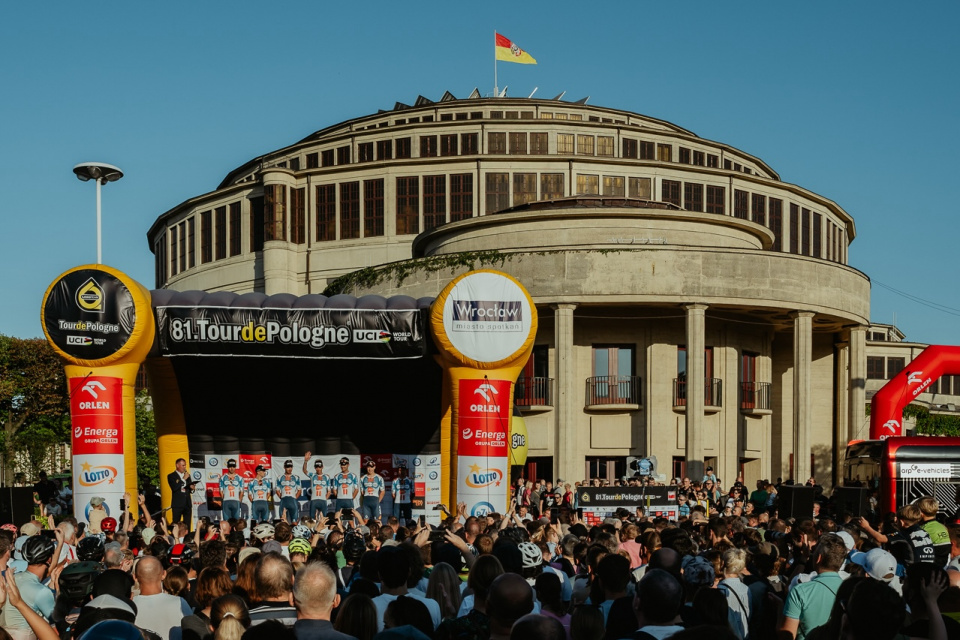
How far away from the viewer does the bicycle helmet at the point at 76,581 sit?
699 centimetres

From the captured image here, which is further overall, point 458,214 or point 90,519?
point 458,214

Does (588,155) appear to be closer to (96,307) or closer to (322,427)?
(322,427)

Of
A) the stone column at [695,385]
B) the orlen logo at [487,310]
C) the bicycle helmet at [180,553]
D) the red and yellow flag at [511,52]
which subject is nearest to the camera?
the bicycle helmet at [180,553]

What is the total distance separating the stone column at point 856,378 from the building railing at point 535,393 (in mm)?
12027

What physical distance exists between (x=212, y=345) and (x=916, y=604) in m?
18.6

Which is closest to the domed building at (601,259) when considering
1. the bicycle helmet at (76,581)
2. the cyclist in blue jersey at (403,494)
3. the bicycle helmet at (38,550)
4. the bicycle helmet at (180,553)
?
Result: the cyclist in blue jersey at (403,494)

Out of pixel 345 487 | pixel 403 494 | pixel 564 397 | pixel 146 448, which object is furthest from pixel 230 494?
pixel 146 448

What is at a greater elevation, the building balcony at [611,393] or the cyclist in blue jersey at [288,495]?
the building balcony at [611,393]

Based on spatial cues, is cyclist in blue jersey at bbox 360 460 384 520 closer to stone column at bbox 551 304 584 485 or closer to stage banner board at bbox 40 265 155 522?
stage banner board at bbox 40 265 155 522

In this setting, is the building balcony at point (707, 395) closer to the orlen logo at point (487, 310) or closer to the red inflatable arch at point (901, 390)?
the red inflatable arch at point (901, 390)

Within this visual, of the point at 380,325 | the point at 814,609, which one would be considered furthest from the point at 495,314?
the point at 814,609

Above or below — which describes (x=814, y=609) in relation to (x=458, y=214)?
below

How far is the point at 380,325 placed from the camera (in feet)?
73.8

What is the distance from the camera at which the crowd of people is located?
527cm
